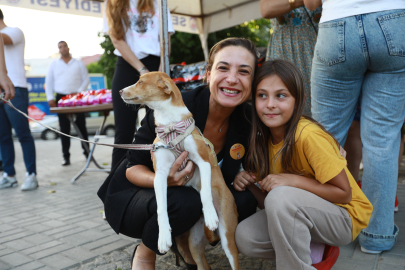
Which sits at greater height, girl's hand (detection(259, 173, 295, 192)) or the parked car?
girl's hand (detection(259, 173, 295, 192))

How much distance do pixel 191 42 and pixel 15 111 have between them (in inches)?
371

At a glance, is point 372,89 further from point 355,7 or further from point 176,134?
point 176,134

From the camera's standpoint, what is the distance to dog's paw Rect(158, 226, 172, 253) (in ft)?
5.80

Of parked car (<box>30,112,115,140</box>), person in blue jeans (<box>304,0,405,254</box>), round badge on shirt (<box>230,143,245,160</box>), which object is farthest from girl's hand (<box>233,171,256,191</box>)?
parked car (<box>30,112,115,140</box>)

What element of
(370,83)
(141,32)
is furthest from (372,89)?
(141,32)

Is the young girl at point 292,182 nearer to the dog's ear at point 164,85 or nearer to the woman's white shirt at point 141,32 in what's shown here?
the dog's ear at point 164,85

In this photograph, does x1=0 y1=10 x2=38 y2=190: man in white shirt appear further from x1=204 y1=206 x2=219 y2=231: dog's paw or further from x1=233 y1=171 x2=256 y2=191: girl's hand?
x1=204 y1=206 x2=219 y2=231: dog's paw

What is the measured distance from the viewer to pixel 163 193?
188cm

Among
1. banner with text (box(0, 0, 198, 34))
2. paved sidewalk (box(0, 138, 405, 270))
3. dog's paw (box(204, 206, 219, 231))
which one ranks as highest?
banner with text (box(0, 0, 198, 34))

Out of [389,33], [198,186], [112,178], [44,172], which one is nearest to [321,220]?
[198,186]

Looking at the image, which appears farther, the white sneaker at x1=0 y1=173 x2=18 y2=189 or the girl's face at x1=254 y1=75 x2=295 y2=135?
the white sneaker at x1=0 y1=173 x2=18 y2=189

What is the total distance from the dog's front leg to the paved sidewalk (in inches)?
29.8

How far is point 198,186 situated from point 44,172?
5.36m

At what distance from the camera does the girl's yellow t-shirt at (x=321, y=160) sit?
184 cm
